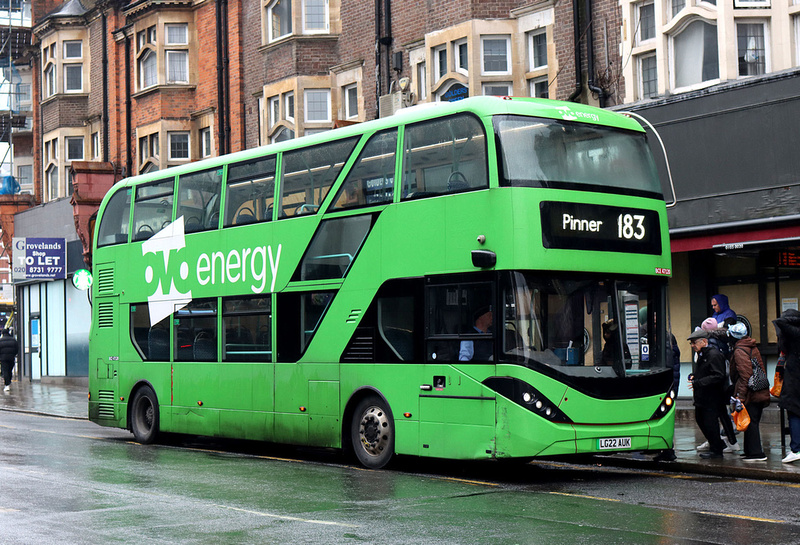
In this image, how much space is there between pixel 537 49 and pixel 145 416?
10.7m

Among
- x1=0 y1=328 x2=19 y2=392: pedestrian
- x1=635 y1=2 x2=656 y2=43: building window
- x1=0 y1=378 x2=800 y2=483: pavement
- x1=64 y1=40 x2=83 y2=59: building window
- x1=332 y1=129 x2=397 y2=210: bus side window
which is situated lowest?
x1=0 y1=378 x2=800 y2=483: pavement

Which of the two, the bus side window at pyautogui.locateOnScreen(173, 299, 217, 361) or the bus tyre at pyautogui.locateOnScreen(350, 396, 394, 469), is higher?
the bus side window at pyautogui.locateOnScreen(173, 299, 217, 361)

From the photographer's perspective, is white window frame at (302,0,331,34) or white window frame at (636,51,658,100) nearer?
white window frame at (636,51,658,100)

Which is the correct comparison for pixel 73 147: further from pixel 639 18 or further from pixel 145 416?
pixel 639 18

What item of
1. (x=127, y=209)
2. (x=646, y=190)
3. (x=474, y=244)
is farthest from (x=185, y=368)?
(x=646, y=190)

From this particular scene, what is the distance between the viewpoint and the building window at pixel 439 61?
2380 cm

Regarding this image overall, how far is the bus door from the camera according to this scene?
1185 centimetres

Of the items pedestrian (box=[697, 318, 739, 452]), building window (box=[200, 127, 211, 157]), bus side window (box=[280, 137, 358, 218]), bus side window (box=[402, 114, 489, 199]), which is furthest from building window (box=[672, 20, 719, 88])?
building window (box=[200, 127, 211, 157])

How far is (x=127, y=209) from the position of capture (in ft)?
58.6

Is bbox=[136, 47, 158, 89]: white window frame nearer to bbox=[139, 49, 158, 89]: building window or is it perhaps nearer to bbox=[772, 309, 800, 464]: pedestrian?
bbox=[139, 49, 158, 89]: building window

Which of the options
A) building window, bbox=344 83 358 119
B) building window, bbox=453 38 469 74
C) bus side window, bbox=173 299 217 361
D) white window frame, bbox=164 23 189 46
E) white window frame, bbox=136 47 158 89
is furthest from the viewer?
white window frame, bbox=136 47 158 89

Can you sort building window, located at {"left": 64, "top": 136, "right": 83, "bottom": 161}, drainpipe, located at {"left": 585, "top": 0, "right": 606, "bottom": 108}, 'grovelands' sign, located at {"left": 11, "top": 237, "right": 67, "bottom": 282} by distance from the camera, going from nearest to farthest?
drainpipe, located at {"left": 585, "top": 0, "right": 606, "bottom": 108} < 'grovelands' sign, located at {"left": 11, "top": 237, "right": 67, "bottom": 282} < building window, located at {"left": 64, "top": 136, "right": 83, "bottom": 161}

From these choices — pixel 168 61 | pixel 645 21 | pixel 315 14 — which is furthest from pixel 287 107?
pixel 645 21

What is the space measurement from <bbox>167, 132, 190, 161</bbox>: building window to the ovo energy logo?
15.5m
